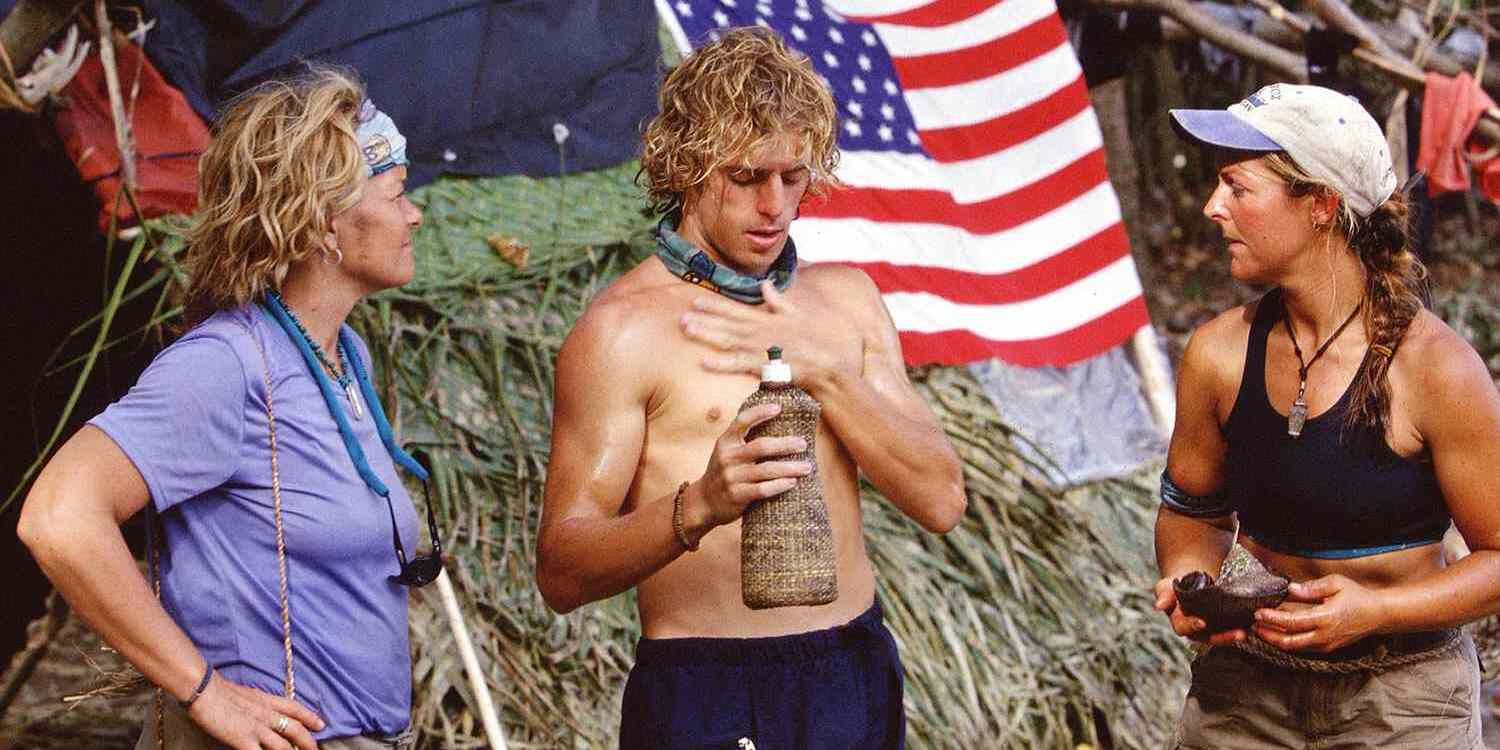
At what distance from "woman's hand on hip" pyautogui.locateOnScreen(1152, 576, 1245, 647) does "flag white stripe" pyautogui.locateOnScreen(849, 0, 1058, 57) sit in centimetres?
387

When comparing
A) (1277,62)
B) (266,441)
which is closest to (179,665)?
(266,441)

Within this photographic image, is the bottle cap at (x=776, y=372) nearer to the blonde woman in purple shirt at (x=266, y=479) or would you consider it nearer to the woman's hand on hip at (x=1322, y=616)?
the blonde woman in purple shirt at (x=266, y=479)

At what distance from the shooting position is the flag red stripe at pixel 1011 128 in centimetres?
718

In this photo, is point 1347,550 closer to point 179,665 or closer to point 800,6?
point 179,665

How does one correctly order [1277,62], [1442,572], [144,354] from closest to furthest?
[1442,572], [144,354], [1277,62]

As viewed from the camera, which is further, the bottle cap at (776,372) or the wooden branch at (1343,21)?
the wooden branch at (1343,21)

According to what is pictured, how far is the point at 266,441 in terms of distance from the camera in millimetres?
3152

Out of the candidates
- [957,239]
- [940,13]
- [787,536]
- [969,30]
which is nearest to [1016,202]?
[957,239]

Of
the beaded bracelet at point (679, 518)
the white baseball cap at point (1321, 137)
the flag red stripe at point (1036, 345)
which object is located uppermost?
the white baseball cap at point (1321, 137)

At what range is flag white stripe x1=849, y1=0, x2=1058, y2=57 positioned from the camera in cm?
718

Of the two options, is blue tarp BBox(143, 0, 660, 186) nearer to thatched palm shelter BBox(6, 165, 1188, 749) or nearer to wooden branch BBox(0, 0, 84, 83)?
thatched palm shelter BBox(6, 165, 1188, 749)

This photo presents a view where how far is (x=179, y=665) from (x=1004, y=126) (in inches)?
195

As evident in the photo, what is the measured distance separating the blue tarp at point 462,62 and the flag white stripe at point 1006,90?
1.34 meters

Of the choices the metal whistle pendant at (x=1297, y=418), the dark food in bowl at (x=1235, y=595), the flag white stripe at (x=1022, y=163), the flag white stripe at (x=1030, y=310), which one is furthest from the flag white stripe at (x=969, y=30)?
the dark food in bowl at (x=1235, y=595)
